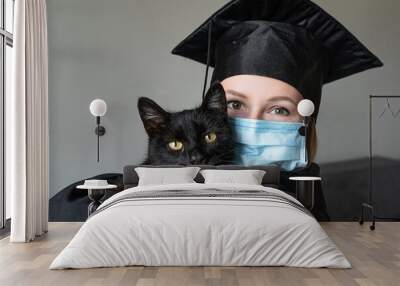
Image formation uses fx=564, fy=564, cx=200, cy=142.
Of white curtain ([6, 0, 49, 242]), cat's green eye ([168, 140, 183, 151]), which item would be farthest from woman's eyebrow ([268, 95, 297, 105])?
white curtain ([6, 0, 49, 242])

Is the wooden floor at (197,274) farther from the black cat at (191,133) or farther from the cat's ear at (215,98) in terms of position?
the cat's ear at (215,98)

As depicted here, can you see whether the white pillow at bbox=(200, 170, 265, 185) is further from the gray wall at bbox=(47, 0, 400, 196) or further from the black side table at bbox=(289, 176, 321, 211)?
the gray wall at bbox=(47, 0, 400, 196)

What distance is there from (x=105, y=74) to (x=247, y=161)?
1.96 meters

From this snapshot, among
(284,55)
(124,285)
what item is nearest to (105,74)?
(284,55)

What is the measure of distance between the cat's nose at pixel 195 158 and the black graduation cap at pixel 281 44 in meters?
0.97

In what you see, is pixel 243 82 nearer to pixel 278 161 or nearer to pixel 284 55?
pixel 284 55

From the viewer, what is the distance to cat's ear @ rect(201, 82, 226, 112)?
21.2 feet

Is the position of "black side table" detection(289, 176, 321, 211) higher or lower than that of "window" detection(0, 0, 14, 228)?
lower

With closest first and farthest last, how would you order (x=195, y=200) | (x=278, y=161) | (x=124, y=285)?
(x=124, y=285) → (x=195, y=200) → (x=278, y=161)

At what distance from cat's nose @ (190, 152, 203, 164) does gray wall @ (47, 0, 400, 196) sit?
65 centimetres

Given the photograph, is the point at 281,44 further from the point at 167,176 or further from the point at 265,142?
the point at 167,176

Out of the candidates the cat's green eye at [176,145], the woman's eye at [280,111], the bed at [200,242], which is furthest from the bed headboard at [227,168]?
the bed at [200,242]

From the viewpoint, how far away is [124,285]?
3.51m

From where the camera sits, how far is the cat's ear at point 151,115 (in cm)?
652
